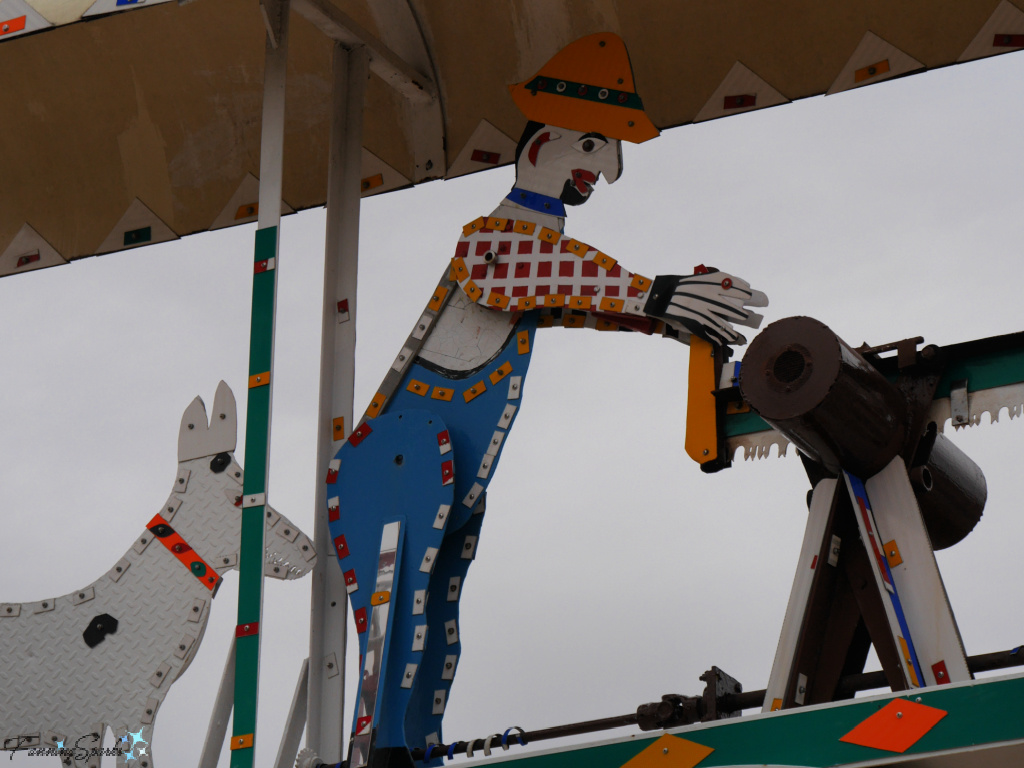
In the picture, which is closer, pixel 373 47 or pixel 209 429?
pixel 209 429

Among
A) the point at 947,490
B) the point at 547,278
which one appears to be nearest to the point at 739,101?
the point at 547,278

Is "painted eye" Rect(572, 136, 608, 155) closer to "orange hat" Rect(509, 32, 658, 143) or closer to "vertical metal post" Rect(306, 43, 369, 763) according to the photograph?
"orange hat" Rect(509, 32, 658, 143)

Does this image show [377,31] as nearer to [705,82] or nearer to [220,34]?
[220,34]

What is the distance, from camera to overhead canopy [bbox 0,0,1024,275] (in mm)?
4914

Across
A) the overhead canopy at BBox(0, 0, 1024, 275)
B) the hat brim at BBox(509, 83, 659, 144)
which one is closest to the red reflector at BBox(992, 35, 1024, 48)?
the overhead canopy at BBox(0, 0, 1024, 275)

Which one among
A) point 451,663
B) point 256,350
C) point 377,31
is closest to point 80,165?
point 377,31

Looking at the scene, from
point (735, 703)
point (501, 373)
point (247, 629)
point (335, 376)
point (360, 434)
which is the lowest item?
point (735, 703)

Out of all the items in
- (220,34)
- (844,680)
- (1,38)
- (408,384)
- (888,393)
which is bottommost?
(844,680)

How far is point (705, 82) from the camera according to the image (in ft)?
16.8

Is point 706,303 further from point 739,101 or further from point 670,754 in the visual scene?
point 670,754

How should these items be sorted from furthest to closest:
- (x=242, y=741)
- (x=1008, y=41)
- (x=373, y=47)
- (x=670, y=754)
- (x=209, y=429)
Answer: (x=373, y=47) < (x=1008, y=41) < (x=209, y=429) < (x=242, y=741) < (x=670, y=754)

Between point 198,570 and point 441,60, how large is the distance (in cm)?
203

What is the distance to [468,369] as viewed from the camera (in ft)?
15.1

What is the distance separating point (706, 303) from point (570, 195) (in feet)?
2.33
